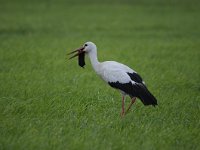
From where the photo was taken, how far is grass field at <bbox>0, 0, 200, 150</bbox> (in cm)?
609

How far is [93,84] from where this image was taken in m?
9.58

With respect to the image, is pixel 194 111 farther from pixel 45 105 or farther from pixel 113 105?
pixel 45 105

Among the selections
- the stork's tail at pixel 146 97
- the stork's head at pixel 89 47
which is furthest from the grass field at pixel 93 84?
the stork's head at pixel 89 47

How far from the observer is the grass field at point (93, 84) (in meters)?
6.09

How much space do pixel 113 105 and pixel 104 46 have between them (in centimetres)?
706

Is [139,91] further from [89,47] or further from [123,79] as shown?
[89,47]

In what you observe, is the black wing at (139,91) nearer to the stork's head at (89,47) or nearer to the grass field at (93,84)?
the grass field at (93,84)

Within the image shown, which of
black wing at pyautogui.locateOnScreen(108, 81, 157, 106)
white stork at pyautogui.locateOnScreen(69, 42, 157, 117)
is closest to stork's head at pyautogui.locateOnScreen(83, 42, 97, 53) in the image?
white stork at pyautogui.locateOnScreen(69, 42, 157, 117)

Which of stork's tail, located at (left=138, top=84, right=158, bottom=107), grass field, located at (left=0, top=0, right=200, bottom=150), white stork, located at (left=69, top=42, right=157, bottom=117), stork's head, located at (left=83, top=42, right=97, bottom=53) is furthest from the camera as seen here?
stork's head, located at (left=83, top=42, right=97, bottom=53)

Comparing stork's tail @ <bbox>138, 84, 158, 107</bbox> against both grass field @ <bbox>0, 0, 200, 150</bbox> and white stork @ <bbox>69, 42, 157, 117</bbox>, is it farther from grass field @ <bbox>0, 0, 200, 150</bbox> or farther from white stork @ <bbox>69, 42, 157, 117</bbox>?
grass field @ <bbox>0, 0, 200, 150</bbox>

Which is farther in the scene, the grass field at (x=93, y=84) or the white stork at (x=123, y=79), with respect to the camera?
the white stork at (x=123, y=79)

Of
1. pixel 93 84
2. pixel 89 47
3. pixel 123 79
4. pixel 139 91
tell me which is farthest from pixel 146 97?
pixel 93 84

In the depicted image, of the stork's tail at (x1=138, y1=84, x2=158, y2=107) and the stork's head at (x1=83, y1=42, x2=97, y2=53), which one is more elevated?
the stork's head at (x1=83, y1=42, x2=97, y2=53)

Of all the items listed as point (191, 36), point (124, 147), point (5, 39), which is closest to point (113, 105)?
point (124, 147)
